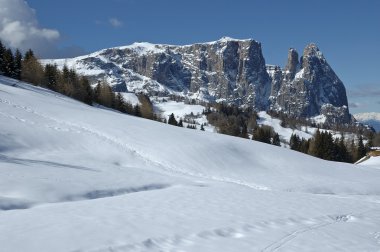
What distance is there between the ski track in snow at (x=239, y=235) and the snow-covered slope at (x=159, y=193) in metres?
0.05

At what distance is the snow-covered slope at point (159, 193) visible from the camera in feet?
45.0

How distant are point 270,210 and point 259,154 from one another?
25107 millimetres

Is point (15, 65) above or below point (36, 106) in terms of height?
above

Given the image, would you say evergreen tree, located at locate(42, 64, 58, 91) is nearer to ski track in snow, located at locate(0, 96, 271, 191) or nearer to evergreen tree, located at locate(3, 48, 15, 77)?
evergreen tree, located at locate(3, 48, 15, 77)

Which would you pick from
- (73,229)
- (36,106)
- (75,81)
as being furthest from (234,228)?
(75,81)

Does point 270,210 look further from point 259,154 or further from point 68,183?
point 259,154

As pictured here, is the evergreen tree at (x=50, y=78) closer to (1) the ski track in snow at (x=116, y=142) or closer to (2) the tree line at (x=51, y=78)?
(2) the tree line at (x=51, y=78)

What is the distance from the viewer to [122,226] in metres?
14.3

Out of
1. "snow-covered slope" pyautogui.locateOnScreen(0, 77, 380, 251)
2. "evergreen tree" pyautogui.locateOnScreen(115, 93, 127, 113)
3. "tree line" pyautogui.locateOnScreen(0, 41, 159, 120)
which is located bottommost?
"snow-covered slope" pyautogui.locateOnScreen(0, 77, 380, 251)

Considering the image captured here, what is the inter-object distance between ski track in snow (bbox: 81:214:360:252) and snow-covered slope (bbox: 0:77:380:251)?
47 millimetres

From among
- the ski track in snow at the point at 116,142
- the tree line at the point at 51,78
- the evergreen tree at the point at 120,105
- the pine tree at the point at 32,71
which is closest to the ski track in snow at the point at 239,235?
the ski track in snow at the point at 116,142

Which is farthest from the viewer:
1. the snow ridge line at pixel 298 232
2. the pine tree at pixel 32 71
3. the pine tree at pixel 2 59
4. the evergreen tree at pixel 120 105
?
the evergreen tree at pixel 120 105

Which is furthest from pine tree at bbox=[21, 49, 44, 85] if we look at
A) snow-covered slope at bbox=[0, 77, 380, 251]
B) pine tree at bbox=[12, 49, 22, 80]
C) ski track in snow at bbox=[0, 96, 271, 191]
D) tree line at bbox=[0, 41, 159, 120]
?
snow-covered slope at bbox=[0, 77, 380, 251]

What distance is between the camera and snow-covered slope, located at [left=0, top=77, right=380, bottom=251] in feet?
45.0
